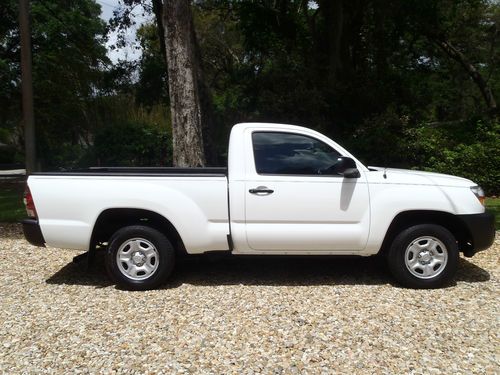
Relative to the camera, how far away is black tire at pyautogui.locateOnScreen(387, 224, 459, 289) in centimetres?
522

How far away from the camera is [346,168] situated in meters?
5.13

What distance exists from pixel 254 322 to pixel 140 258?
1.60 metres

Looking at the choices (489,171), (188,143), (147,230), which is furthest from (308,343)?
(489,171)

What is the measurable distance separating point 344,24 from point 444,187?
14106mm

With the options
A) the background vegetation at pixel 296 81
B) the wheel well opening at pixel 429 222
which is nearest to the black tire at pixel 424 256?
the wheel well opening at pixel 429 222

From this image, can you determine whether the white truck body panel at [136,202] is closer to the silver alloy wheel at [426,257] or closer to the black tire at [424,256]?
the black tire at [424,256]

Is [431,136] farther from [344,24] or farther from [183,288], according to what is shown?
[183,288]

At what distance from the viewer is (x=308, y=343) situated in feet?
13.2

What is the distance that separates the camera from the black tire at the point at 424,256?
5.22m

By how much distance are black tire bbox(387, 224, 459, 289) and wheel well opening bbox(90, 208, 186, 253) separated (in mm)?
2355

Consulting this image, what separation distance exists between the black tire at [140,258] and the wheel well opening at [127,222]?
132 millimetres

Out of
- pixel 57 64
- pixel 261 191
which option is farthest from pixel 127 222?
pixel 57 64

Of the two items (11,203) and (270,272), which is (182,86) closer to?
(270,272)

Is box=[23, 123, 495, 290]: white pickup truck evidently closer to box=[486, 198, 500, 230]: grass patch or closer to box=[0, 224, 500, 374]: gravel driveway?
box=[0, 224, 500, 374]: gravel driveway
